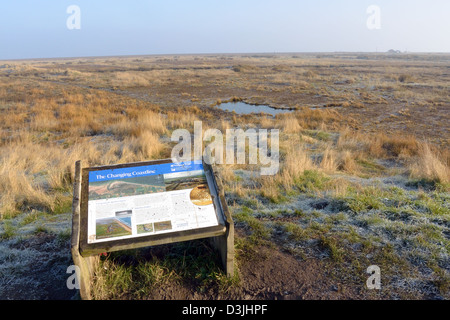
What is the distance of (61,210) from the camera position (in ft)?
17.0

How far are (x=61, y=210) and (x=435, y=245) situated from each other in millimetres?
5534

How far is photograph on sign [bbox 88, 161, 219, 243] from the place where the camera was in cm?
279

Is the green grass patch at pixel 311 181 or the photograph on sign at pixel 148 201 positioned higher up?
the photograph on sign at pixel 148 201

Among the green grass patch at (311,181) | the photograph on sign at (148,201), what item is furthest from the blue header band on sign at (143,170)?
the green grass patch at (311,181)

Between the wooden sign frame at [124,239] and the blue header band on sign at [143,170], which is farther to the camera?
the blue header band on sign at [143,170]

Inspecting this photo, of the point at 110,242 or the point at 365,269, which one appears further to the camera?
the point at 365,269

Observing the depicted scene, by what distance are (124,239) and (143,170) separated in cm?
84

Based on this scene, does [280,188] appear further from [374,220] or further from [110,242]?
[110,242]

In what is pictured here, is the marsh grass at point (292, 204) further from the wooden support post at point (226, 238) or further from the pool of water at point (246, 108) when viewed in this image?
the pool of water at point (246, 108)

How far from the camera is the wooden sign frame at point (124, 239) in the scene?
8.70 ft

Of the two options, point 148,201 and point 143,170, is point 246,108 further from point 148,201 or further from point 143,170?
point 148,201

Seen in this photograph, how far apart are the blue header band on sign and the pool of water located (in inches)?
699

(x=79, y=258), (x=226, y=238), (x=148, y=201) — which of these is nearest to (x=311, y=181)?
(x=226, y=238)

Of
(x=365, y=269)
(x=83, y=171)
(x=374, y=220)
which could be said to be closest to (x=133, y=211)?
(x=83, y=171)
